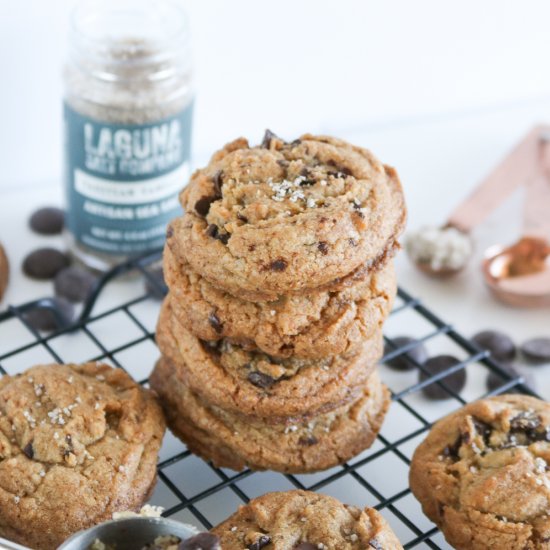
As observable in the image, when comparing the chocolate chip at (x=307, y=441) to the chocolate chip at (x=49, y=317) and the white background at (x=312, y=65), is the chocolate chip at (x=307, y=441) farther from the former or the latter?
the white background at (x=312, y=65)

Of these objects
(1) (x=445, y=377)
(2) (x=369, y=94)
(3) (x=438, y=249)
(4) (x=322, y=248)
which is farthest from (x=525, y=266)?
(4) (x=322, y=248)

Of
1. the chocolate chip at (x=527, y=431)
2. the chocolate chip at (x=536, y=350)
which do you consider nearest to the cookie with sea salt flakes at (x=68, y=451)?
the chocolate chip at (x=527, y=431)

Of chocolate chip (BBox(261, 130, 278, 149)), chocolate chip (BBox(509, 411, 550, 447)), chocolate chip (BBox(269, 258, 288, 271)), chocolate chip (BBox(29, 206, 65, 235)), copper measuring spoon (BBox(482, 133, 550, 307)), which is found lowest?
chocolate chip (BBox(29, 206, 65, 235))

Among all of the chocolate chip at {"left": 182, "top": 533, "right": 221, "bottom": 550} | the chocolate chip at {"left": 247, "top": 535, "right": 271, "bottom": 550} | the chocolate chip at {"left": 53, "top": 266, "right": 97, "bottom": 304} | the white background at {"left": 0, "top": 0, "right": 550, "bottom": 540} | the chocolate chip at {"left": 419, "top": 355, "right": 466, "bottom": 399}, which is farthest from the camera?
the white background at {"left": 0, "top": 0, "right": 550, "bottom": 540}

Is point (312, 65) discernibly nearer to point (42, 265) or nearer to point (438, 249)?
point (438, 249)

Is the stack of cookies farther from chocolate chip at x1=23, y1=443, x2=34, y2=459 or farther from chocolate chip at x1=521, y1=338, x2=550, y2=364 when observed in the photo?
chocolate chip at x1=521, y1=338, x2=550, y2=364

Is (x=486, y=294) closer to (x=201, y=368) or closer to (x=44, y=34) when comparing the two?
(x=201, y=368)

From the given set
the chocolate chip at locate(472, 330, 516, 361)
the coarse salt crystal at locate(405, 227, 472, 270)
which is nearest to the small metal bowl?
the chocolate chip at locate(472, 330, 516, 361)
